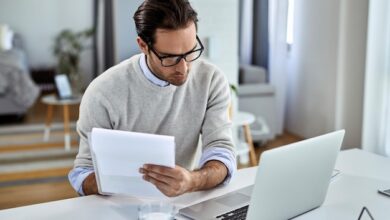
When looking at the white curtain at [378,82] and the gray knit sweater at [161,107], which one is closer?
the gray knit sweater at [161,107]

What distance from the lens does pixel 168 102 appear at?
4.97 ft

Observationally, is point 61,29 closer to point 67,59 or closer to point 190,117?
point 67,59

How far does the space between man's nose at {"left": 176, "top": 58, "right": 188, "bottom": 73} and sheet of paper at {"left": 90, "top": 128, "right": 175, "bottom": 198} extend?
28cm

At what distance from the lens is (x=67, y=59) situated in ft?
21.2

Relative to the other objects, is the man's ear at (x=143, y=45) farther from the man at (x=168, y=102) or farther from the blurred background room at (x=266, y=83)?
the blurred background room at (x=266, y=83)

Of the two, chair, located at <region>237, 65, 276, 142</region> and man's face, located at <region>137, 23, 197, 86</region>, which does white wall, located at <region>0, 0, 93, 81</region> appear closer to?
chair, located at <region>237, 65, 276, 142</region>

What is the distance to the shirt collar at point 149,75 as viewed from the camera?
1475 mm

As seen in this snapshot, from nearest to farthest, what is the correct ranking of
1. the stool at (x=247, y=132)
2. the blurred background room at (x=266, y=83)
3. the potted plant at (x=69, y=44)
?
the blurred background room at (x=266, y=83) → the stool at (x=247, y=132) → the potted plant at (x=69, y=44)

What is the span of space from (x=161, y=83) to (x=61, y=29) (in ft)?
19.3

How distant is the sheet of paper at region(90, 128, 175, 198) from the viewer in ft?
3.74

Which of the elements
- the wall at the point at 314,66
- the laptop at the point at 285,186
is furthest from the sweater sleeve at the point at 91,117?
the wall at the point at 314,66

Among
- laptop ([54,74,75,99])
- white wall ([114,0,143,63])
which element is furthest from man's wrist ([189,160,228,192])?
white wall ([114,0,143,63])

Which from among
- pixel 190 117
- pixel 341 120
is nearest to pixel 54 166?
pixel 341 120

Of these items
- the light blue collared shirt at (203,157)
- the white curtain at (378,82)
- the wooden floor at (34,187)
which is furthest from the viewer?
the wooden floor at (34,187)
